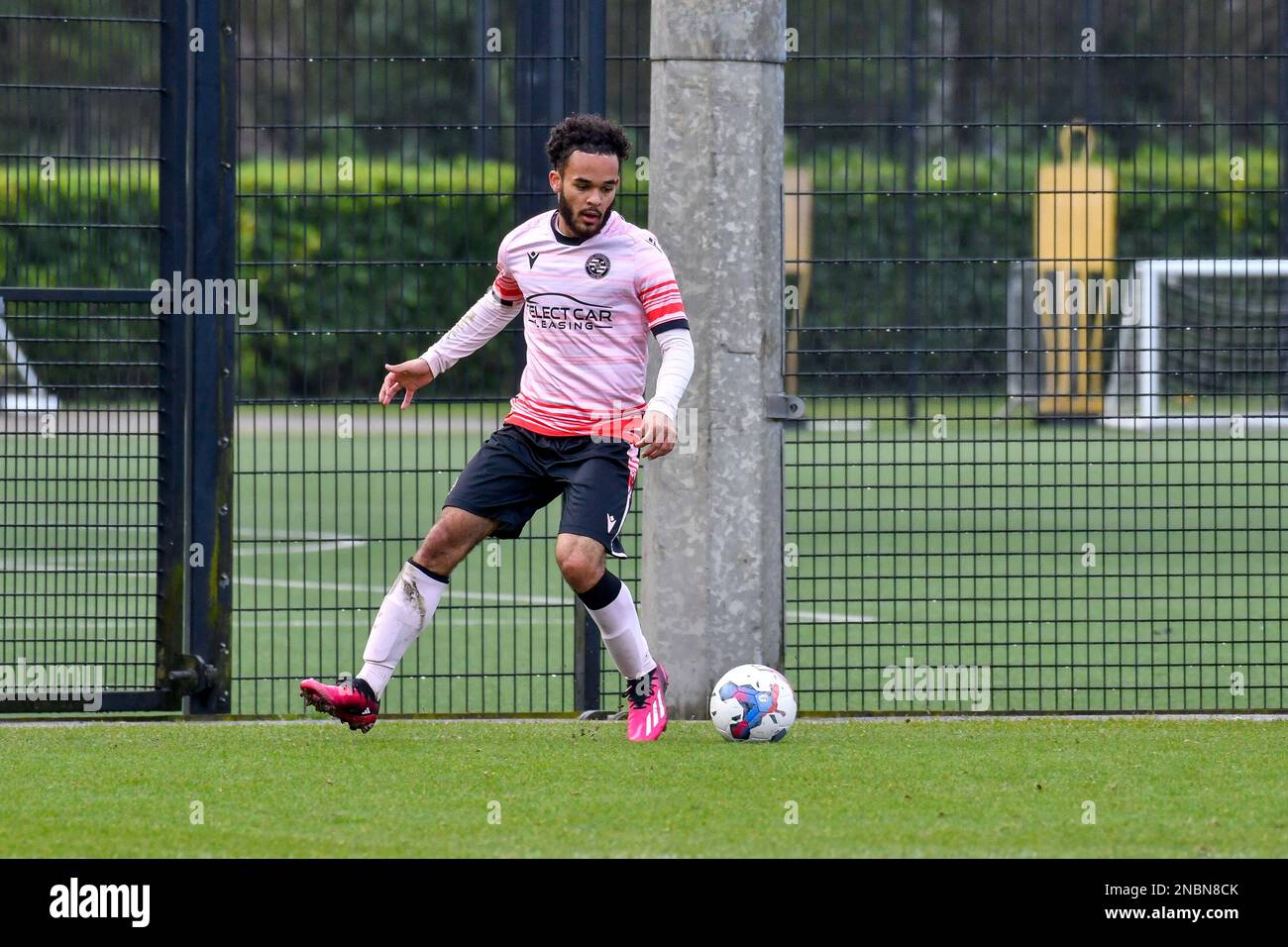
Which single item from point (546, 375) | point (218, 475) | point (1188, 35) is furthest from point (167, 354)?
point (1188, 35)

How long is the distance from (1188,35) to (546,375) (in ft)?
59.8

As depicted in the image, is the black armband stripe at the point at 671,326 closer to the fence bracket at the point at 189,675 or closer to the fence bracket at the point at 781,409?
the fence bracket at the point at 781,409

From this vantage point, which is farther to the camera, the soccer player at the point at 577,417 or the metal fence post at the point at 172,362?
the metal fence post at the point at 172,362

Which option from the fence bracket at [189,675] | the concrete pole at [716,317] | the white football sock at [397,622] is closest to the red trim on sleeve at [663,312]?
the concrete pole at [716,317]

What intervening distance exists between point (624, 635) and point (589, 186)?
5.01ft

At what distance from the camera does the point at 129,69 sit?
Result: 7.99 meters

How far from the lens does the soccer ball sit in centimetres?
700

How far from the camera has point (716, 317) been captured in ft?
24.9

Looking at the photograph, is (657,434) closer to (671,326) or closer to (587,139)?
(671,326)

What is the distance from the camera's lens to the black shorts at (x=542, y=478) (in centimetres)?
703

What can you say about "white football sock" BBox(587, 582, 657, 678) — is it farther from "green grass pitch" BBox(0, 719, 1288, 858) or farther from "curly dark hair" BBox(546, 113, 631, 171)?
"curly dark hair" BBox(546, 113, 631, 171)

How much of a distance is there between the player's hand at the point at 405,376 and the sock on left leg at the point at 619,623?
98 cm

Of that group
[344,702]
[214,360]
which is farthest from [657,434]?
[214,360]

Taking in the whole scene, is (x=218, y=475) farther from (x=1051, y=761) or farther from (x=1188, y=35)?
(x=1188, y=35)
